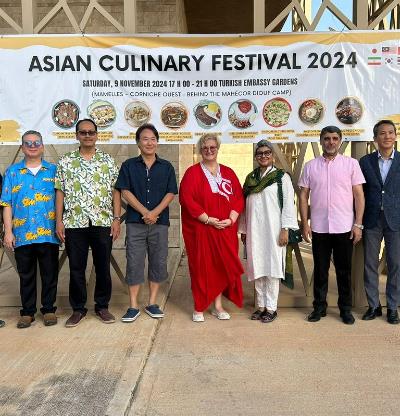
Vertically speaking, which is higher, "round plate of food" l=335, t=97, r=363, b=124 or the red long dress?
"round plate of food" l=335, t=97, r=363, b=124

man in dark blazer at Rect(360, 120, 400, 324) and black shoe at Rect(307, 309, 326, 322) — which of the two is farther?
black shoe at Rect(307, 309, 326, 322)

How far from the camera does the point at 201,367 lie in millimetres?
3314

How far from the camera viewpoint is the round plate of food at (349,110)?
14.6 ft

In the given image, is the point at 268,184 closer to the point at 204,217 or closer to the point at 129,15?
the point at 204,217

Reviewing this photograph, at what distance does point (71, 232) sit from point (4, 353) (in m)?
1.10

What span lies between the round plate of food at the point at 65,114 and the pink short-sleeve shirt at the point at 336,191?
2331 mm

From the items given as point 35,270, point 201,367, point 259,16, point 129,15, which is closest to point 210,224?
point 201,367

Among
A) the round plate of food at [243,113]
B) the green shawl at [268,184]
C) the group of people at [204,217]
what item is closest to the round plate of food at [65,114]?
the group of people at [204,217]

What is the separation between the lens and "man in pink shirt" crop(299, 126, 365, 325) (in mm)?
4062

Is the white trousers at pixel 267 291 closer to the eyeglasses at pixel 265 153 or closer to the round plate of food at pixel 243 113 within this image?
the eyeglasses at pixel 265 153

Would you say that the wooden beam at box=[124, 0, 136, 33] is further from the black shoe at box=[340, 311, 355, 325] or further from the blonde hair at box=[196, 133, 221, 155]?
the black shoe at box=[340, 311, 355, 325]

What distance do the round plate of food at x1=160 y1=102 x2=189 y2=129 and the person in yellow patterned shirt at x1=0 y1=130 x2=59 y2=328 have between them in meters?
1.16

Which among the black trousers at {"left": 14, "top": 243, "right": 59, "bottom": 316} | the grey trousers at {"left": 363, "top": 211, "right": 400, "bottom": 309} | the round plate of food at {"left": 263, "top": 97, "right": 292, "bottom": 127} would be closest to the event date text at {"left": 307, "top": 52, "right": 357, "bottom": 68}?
the round plate of food at {"left": 263, "top": 97, "right": 292, "bottom": 127}

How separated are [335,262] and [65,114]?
289 centimetres
